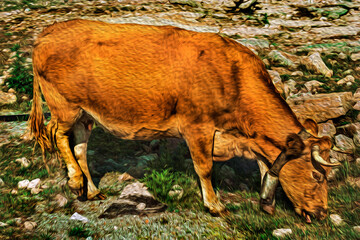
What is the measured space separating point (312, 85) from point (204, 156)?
3.07 metres

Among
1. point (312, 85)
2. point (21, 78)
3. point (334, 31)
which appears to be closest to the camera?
point (312, 85)

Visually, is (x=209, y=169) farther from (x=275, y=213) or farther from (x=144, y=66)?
(x=144, y=66)

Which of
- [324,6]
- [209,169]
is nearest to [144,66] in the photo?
[209,169]

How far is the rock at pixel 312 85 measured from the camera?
19.0 ft

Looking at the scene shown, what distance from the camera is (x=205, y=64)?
3.69 metres

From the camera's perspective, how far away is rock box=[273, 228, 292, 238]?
3459mm

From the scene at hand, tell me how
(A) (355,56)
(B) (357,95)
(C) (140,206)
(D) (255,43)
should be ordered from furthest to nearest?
1. (D) (255,43)
2. (A) (355,56)
3. (B) (357,95)
4. (C) (140,206)

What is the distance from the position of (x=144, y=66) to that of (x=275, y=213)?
229cm

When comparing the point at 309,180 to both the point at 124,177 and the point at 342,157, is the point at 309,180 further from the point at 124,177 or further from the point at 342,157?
the point at 124,177

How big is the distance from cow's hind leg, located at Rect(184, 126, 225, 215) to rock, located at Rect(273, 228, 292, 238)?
67cm

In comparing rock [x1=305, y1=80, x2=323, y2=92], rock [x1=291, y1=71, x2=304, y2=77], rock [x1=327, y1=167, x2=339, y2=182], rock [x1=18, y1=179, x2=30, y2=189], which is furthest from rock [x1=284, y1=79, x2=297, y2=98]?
rock [x1=18, y1=179, x2=30, y2=189]

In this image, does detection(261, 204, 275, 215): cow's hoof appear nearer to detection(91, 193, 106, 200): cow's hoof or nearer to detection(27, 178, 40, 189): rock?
detection(91, 193, 106, 200): cow's hoof

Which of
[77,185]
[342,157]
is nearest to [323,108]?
[342,157]

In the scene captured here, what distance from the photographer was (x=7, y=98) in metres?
6.24
